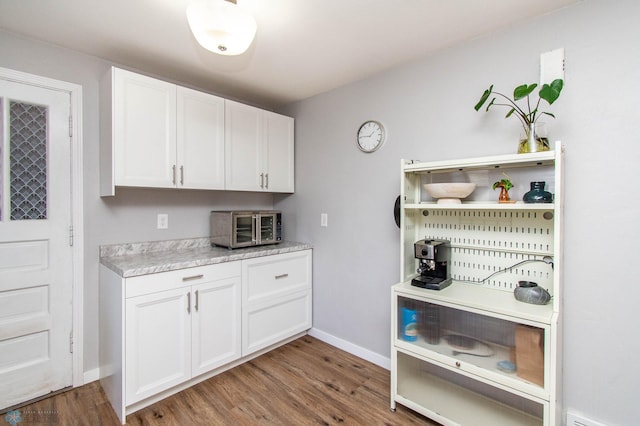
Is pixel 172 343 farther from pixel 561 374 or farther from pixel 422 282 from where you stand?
pixel 561 374

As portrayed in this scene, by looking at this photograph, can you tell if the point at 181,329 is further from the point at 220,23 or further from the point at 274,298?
the point at 220,23

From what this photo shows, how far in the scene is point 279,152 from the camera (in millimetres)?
2945

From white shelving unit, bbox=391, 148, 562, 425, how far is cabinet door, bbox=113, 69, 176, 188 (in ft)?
5.65

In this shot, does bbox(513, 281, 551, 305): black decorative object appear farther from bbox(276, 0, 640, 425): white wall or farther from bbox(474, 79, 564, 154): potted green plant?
bbox(474, 79, 564, 154): potted green plant

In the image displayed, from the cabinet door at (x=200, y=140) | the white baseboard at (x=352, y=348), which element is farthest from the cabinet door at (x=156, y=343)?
the white baseboard at (x=352, y=348)

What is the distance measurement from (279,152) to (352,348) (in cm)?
196

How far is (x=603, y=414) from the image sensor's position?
1.50 metres

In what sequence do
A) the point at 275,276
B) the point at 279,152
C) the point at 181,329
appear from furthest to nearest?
the point at 279,152, the point at 275,276, the point at 181,329

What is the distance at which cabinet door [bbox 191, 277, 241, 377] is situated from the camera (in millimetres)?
2086

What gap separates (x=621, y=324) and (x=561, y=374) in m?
0.40

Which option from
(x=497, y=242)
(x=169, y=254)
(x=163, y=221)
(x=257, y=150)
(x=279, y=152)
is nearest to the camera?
(x=497, y=242)

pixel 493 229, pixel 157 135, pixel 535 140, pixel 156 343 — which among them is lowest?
pixel 156 343

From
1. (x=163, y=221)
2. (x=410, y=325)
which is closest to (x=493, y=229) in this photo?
(x=410, y=325)

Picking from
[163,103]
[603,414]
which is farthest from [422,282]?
[163,103]
